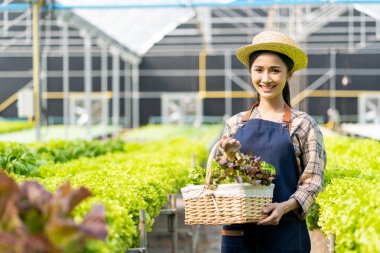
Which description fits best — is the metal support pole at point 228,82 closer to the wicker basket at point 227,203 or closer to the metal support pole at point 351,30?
the metal support pole at point 351,30

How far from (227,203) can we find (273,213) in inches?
8.8

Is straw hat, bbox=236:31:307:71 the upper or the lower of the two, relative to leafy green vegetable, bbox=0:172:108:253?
upper

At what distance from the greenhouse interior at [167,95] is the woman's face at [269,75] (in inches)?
24.4

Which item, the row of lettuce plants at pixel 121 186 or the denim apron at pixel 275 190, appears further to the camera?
the denim apron at pixel 275 190

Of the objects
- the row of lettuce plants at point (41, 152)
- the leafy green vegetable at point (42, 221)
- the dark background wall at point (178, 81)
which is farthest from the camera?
the dark background wall at point (178, 81)

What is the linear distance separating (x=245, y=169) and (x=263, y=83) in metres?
0.51

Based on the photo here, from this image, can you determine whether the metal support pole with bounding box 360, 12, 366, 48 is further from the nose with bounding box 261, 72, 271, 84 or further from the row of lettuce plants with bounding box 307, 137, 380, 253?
the nose with bounding box 261, 72, 271, 84

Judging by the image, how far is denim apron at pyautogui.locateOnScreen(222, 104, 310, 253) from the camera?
11.6ft

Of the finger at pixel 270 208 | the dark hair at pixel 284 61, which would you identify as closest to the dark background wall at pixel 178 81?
the dark hair at pixel 284 61

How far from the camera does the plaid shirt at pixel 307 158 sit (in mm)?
3541

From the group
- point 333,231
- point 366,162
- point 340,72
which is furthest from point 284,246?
point 340,72

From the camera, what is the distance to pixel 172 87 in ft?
→ 103

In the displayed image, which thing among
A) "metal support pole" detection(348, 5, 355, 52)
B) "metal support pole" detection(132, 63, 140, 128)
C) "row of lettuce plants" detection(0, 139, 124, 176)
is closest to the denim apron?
"row of lettuce plants" detection(0, 139, 124, 176)

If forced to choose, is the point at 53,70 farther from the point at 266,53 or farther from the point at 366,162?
the point at 266,53
